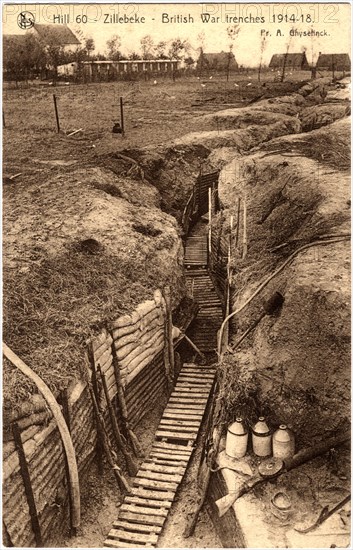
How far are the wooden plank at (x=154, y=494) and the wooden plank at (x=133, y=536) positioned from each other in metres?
0.66

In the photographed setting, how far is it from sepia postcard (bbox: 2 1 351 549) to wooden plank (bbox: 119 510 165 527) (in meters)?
0.02

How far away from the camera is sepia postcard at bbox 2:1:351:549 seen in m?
6.60

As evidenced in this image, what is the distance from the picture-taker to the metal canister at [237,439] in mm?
7105

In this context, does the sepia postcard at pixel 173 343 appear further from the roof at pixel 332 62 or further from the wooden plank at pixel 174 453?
the roof at pixel 332 62

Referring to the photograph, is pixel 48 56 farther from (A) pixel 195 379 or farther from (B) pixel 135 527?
(B) pixel 135 527

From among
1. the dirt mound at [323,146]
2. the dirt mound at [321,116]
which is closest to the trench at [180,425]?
the dirt mound at [323,146]

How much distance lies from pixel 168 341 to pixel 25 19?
610cm

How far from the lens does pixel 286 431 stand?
22.7 ft

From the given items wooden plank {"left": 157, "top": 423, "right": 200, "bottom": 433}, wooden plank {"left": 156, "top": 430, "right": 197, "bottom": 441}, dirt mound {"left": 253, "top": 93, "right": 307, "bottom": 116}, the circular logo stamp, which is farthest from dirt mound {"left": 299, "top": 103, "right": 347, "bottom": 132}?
the circular logo stamp

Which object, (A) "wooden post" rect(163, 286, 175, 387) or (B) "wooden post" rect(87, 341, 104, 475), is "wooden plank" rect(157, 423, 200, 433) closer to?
(A) "wooden post" rect(163, 286, 175, 387)

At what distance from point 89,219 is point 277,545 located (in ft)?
24.2

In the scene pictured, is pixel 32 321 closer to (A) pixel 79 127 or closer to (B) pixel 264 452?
(B) pixel 264 452

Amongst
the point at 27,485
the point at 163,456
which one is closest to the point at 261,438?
the point at 163,456

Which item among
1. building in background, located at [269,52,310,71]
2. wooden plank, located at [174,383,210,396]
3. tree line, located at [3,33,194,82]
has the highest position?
building in background, located at [269,52,310,71]
